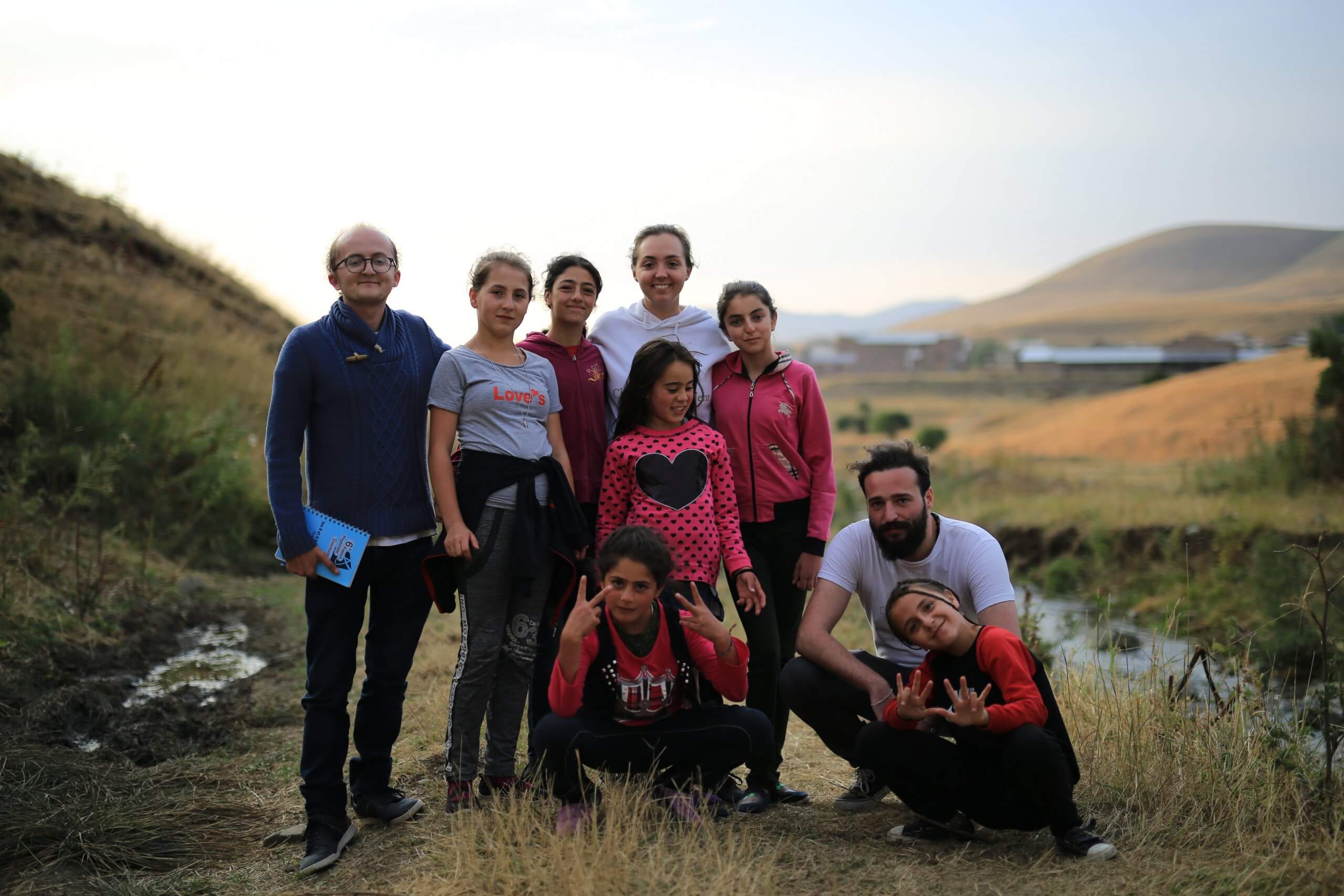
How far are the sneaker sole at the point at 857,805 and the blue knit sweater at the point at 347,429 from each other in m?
1.92

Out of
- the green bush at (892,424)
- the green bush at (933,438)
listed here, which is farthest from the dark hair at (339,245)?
the green bush at (892,424)

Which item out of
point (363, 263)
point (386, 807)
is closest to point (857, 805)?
point (386, 807)

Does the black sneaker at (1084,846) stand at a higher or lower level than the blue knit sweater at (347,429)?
lower

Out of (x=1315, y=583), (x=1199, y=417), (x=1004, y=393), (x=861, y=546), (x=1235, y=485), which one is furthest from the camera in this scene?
(x=1004, y=393)

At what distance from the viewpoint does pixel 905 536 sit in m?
3.88

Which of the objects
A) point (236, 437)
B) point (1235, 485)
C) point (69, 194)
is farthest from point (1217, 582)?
point (69, 194)

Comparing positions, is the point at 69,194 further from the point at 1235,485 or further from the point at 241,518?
the point at 1235,485

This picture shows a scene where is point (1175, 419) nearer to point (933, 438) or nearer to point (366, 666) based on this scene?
point (933, 438)

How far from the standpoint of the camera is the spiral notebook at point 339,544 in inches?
143

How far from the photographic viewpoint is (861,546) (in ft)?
13.2

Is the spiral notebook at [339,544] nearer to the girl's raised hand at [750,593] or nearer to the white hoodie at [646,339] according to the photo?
the white hoodie at [646,339]

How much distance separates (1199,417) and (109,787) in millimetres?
31050

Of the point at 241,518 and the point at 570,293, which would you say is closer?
the point at 570,293

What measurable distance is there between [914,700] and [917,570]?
696mm
